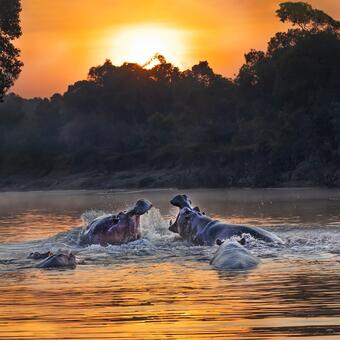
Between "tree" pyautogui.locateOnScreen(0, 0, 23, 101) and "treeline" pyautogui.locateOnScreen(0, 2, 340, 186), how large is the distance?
815 inches

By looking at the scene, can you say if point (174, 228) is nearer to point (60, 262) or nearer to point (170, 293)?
point (60, 262)

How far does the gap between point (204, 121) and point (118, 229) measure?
66.5 meters

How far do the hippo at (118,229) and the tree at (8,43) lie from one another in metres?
22.9

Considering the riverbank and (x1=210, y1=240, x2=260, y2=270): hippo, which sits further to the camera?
the riverbank

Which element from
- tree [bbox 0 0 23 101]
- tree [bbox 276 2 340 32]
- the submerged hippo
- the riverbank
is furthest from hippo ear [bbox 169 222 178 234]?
tree [bbox 276 2 340 32]

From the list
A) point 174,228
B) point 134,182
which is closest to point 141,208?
point 174,228

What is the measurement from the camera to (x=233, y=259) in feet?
47.4

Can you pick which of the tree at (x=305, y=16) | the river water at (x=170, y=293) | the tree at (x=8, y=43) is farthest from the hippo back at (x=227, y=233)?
the tree at (x=305, y=16)

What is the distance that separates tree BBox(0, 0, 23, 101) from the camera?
137ft

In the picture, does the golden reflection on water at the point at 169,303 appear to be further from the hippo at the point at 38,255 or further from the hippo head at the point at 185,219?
the hippo head at the point at 185,219

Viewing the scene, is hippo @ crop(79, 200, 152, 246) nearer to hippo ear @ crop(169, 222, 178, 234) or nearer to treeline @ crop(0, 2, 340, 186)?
hippo ear @ crop(169, 222, 178, 234)

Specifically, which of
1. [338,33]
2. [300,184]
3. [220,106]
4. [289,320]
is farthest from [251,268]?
[220,106]

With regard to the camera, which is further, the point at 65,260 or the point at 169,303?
the point at 65,260

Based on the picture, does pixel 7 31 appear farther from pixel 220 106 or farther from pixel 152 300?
pixel 220 106
